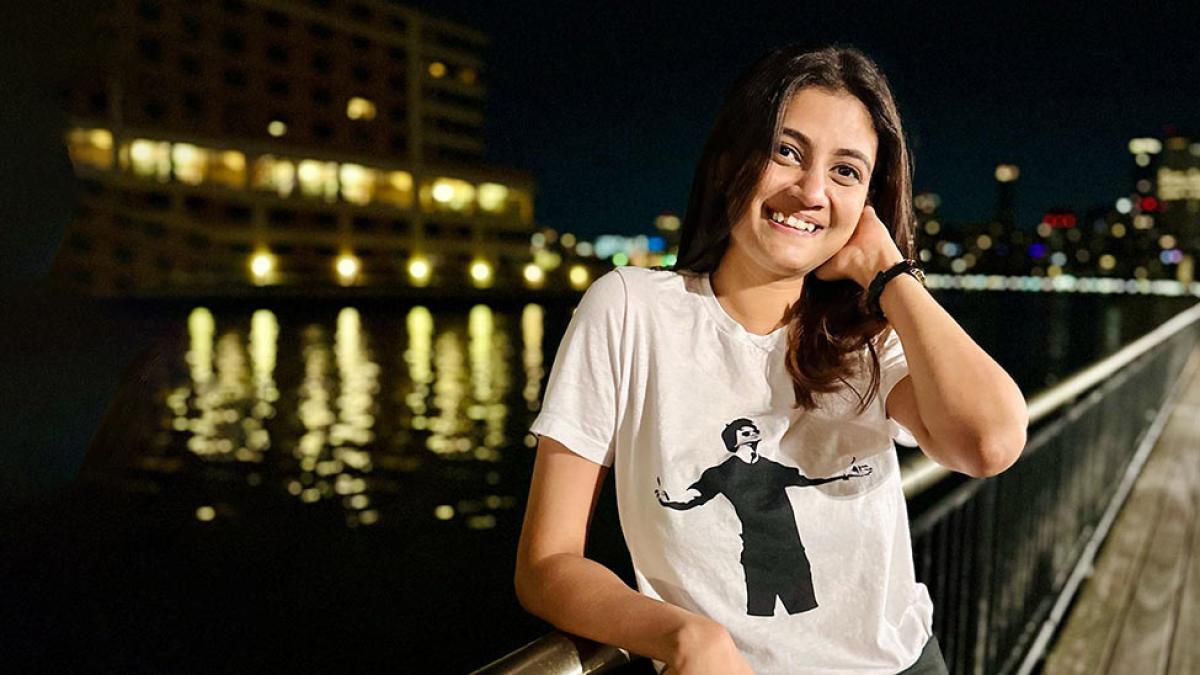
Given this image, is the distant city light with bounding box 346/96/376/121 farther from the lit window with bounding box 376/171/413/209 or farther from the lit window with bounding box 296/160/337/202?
the lit window with bounding box 296/160/337/202

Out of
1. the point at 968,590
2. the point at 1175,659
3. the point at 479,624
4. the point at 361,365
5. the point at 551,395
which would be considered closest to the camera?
the point at 551,395

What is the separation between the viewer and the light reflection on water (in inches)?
691

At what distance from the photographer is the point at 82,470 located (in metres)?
0.53

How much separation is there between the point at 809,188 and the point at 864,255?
216 mm

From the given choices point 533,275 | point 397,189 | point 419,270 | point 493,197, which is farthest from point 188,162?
point 533,275

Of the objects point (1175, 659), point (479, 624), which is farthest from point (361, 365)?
point (1175, 659)

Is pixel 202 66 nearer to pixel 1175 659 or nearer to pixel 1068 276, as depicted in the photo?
pixel 1175 659

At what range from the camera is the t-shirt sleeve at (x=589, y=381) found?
4.58 feet

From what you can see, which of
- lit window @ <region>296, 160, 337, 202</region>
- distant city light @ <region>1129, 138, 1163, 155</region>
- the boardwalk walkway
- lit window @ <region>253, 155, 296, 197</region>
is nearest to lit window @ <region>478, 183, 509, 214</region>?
lit window @ <region>296, 160, 337, 202</region>

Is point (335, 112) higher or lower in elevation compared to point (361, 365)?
higher

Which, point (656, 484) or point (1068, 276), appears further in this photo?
point (1068, 276)

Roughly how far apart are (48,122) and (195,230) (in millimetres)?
61592

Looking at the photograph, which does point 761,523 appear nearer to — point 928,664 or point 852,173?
point 928,664

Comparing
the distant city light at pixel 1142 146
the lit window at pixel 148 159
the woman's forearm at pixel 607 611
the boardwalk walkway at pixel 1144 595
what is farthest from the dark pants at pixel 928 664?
the distant city light at pixel 1142 146
